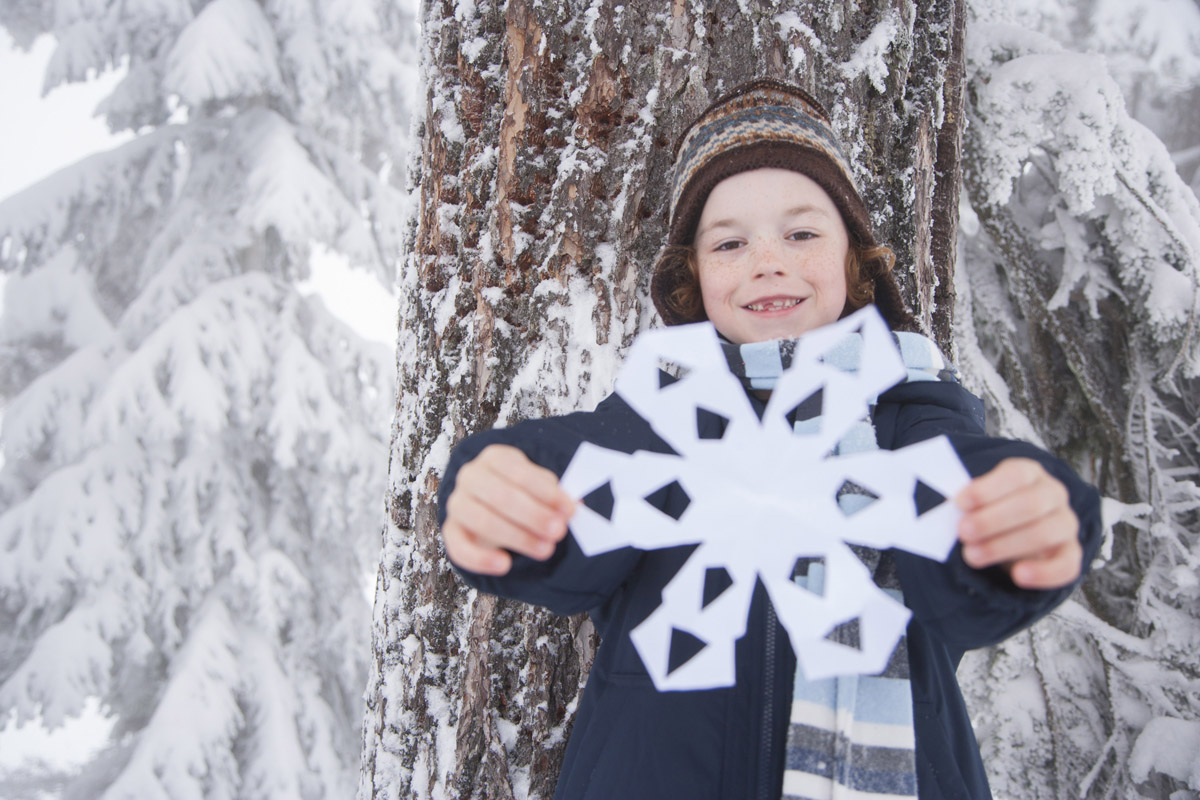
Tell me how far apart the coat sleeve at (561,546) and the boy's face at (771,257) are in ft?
0.59

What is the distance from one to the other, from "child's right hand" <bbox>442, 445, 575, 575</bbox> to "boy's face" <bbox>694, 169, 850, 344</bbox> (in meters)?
0.36

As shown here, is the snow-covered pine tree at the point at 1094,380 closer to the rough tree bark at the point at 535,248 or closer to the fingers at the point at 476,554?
the rough tree bark at the point at 535,248

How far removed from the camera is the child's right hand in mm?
603

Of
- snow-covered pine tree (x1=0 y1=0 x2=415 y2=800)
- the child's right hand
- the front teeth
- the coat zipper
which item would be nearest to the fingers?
the child's right hand

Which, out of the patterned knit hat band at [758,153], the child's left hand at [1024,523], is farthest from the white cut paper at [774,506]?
the patterned knit hat band at [758,153]

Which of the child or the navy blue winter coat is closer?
the child

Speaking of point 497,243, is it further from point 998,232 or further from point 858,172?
point 998,232

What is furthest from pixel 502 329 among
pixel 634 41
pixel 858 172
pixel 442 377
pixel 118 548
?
pixel 118 548

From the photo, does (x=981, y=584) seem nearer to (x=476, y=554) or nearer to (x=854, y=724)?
(x=854, y=724)

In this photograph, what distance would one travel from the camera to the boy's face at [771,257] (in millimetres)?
849

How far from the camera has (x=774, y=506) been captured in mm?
551

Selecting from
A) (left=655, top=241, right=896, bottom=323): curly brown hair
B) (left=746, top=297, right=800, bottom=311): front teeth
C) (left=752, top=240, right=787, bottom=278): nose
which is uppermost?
(left=655, top=241, right=896, bottom=323): curly brown hair

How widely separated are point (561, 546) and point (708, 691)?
24 centimetres

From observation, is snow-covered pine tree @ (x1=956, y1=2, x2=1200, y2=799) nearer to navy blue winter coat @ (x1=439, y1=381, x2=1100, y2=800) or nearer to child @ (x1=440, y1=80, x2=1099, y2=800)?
child @ (x1=440, y1=80, x2=1099, y2=800)
